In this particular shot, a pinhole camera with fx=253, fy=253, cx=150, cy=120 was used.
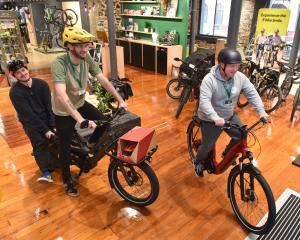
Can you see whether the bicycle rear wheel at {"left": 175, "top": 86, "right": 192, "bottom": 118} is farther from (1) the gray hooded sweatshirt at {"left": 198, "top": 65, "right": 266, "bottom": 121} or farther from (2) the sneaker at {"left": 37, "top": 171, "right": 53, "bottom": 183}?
(2) the sneaker at {"left": 37, "top": 171, "right": 53, "bottom": 183}

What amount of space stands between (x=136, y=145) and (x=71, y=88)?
2.56ft

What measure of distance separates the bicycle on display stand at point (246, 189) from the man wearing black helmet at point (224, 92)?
11cm

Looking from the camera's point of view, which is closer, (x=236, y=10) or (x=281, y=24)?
(x=236, y=10)

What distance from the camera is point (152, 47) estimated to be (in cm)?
772

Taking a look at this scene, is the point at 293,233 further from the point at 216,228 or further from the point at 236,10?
the point at 236,10

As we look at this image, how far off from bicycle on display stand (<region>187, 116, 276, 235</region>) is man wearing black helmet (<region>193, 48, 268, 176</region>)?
110mm

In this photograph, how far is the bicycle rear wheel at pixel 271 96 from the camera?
15.4ft

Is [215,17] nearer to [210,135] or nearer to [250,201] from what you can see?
[210,135]

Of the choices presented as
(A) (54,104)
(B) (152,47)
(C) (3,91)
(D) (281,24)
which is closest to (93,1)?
(B) (152,47)

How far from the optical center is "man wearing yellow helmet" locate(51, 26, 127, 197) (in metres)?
2.07

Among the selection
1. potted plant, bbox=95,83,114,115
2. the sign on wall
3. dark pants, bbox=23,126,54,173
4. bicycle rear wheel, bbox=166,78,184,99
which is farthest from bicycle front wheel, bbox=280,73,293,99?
dark pants, bbox=23,126,54,173

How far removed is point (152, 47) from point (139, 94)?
247 centimetres

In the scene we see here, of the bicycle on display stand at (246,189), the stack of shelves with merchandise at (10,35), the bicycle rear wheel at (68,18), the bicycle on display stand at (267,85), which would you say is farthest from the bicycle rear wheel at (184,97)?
the stack of shelves with merchandise at (10,35)

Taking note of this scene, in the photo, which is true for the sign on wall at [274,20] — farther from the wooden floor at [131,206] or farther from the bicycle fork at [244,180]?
the bicycle fork at [244,180]
